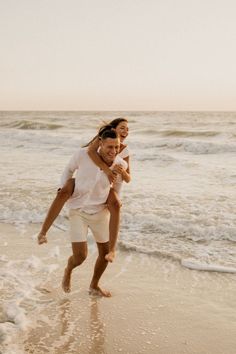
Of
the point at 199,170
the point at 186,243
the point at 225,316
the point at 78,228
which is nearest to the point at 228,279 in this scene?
the point at 225,316

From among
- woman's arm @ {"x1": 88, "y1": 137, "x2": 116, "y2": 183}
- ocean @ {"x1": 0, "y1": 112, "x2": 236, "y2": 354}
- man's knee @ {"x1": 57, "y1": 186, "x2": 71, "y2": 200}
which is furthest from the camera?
man's knee @ {"x1": 57, "y1": 186, "x2": 71, "y2": 200}

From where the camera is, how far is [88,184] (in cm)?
420

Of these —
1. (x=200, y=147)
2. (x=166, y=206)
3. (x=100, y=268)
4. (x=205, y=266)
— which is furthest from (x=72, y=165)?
(x=200, y=147)

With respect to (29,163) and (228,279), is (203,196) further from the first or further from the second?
(29,163)

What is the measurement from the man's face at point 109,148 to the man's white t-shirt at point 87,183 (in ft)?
0.40

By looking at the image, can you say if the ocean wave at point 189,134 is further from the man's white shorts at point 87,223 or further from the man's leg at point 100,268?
the man's white shorts at point 87,223

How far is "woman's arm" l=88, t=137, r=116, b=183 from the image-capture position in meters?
4.11

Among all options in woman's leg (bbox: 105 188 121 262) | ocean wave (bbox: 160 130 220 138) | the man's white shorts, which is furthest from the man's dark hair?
ocean wave (bbox: 160 130 220 138)

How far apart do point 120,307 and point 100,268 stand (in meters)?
0.44

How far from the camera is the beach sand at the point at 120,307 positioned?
3713mm

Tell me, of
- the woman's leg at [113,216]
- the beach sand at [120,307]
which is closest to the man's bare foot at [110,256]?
the woman's leg at [113,216]

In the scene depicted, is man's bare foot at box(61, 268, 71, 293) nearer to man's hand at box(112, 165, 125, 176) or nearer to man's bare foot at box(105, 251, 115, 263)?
man's bare foot at box(105, 251, 115, 263)

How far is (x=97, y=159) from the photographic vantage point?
411 cm

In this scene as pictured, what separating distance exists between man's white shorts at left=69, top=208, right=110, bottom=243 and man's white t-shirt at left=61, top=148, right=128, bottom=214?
6 cm
